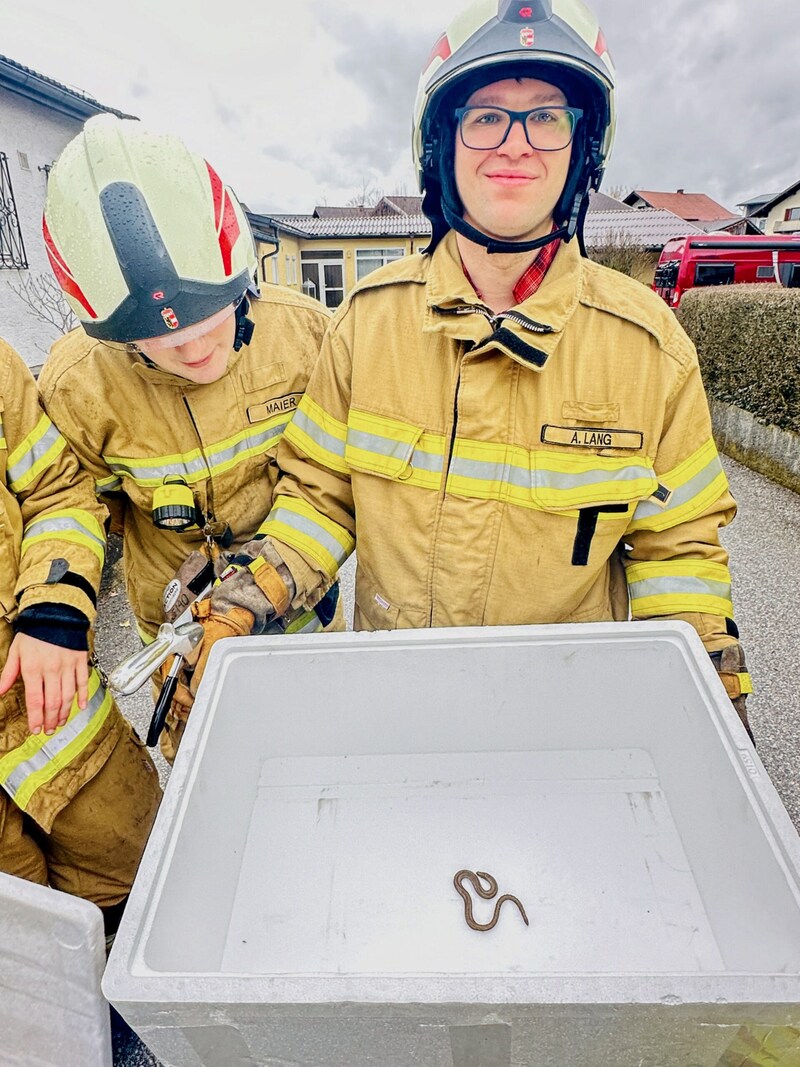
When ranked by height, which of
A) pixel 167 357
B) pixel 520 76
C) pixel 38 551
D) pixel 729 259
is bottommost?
pixel 38 551

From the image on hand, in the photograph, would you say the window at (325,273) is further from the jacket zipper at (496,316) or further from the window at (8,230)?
the jacket zipper at (496,316)

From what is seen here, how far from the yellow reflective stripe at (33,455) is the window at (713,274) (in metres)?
15.6

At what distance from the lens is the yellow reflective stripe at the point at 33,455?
146 centimetres

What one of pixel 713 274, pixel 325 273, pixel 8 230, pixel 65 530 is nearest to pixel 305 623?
pixel 65 530

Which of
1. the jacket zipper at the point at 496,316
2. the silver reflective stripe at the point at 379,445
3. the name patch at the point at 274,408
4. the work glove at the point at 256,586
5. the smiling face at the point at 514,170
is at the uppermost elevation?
the smiling face at the point at 514,170

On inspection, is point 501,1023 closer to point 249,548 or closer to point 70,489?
point 249,548

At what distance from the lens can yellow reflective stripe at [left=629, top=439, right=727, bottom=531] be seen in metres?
1.39

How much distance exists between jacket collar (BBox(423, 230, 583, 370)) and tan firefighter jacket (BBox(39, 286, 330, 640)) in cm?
50

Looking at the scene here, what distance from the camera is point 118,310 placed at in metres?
1.33

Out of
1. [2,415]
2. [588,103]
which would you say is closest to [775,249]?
[588,103]

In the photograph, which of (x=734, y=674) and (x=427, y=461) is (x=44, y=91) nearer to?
(x=427, y=461)

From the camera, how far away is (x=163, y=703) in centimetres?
127

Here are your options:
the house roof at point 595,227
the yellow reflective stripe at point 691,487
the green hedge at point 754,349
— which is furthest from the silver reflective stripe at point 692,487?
the house roof at point 595,227

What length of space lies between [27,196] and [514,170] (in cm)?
823
